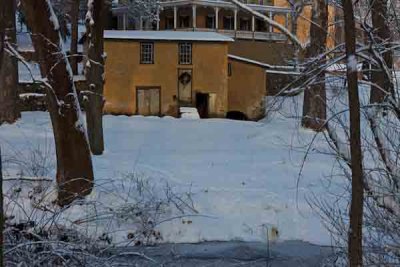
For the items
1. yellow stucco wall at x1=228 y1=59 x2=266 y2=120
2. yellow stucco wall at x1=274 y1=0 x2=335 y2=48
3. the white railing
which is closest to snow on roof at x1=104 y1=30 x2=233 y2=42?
yellow stucco wall at x1=228 y1=59 x2=266 y2=120

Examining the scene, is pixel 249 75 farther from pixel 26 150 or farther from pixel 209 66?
pixel 26 150

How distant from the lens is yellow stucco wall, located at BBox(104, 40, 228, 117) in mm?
32125

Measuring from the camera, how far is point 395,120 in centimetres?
659

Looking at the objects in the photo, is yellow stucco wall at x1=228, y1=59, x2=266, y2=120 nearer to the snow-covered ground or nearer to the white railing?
the snow-covered ground

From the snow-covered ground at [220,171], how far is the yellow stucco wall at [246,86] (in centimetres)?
1014

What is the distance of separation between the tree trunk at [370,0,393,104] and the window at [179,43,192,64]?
84.7 feet

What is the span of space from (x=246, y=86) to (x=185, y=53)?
399cm

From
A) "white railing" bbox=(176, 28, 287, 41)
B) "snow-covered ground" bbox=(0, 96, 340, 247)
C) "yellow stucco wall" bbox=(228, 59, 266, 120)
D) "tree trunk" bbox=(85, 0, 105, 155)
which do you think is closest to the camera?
"snow-covered ground" bbox=(0, 96, 340, 247)

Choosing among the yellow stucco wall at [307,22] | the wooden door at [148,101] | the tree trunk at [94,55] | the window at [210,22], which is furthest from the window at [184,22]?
the tree trunk at [94,55]

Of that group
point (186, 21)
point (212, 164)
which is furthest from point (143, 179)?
point (186, 21)

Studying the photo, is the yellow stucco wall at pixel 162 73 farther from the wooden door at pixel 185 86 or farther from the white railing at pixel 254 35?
the white railing at pixel 254 35

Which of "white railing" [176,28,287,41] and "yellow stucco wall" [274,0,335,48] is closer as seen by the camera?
"yellow stucco wall" [274,0,335,48]

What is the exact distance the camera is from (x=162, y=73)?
3281 centimetres

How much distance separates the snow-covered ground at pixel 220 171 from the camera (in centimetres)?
1191
